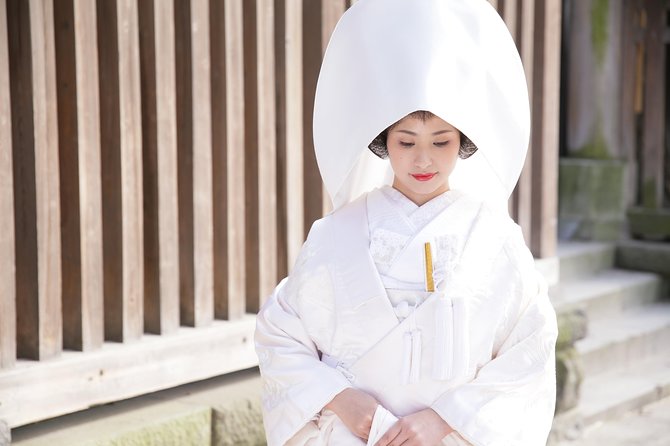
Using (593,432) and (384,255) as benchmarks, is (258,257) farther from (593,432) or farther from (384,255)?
(593,432)

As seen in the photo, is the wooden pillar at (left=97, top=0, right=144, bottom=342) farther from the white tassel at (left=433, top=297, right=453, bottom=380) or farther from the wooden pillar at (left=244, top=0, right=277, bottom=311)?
the white tassel at (left=433, top=297, right=453, bottom=380)

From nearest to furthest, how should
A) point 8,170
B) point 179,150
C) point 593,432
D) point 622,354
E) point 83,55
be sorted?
point 8,170
point 83,55
point 179,150
point 593,432
point 622,354

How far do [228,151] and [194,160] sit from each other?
15 centimetres

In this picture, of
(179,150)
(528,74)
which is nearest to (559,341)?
(528,74)

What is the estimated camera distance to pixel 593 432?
532cm

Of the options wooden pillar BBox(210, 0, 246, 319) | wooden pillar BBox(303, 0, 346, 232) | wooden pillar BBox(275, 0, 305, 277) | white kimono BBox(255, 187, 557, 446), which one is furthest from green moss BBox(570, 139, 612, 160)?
white kimono BBox(255, 187, 557, 446)

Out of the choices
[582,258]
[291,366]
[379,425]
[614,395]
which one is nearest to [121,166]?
[291,366]

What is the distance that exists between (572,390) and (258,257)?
6.56 ft

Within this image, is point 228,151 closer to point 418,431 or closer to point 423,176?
point 423,176

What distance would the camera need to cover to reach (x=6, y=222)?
302cm

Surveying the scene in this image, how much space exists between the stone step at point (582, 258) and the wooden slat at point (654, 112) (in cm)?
52

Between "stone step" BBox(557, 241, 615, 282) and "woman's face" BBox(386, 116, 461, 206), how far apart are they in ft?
14.3

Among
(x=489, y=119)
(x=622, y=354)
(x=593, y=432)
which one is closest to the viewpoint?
(x=489, y=119)

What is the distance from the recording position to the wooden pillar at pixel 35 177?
307 cm
